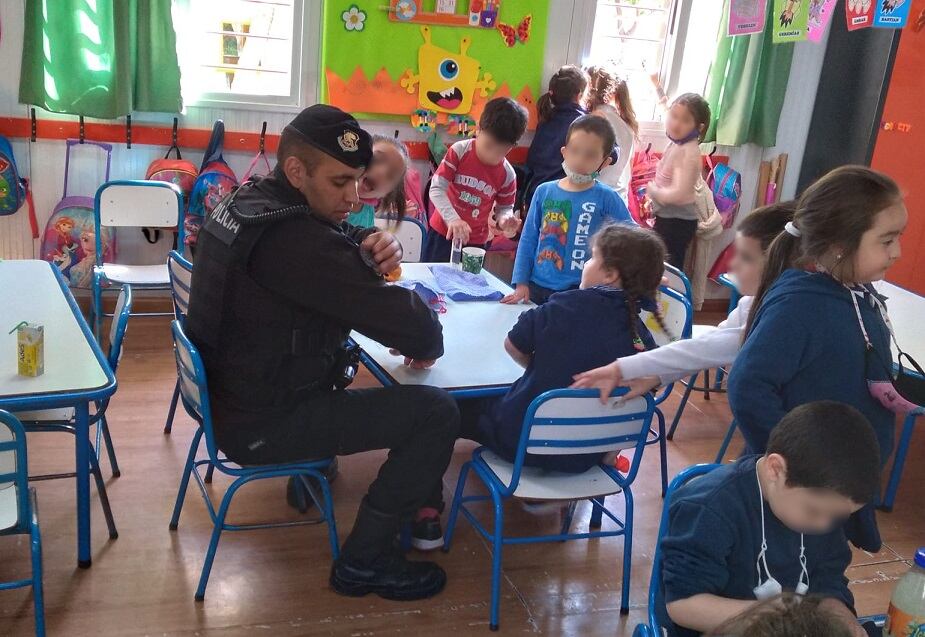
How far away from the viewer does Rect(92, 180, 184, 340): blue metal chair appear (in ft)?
13.0

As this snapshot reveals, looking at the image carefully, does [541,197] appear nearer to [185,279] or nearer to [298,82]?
[185,279]

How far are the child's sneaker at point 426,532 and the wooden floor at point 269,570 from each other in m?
0.07

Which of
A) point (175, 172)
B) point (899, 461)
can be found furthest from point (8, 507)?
point (899, 461)

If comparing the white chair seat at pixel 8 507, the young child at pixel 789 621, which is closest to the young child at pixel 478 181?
the white chair seat at pixel 8 507

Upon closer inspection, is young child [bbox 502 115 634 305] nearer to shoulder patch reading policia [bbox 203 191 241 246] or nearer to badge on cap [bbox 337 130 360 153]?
badge on cap [bbox 337 130 360 153]

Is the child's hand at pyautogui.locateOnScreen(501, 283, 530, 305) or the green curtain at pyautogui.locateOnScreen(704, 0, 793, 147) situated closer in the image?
the child's hand at pyautogui.locateOnScreen(501, 283, 530, 305)

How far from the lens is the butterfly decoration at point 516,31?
16.1 ft

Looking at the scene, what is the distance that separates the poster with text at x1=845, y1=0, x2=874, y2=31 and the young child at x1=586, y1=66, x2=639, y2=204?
4.54 ft

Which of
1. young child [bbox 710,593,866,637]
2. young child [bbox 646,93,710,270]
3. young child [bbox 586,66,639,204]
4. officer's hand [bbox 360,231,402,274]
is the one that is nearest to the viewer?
young child [bbox 710,593,866,637]

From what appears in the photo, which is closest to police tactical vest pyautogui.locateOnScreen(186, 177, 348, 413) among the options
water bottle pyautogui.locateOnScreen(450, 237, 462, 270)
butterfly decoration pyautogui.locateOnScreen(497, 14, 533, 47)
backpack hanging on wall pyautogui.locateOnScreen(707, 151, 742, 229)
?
water bottle pyautogui.locateOnScreen(450, 237, 462, 270)

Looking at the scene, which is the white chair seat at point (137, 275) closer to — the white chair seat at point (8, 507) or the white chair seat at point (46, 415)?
the white chair seat at point (46, 415)

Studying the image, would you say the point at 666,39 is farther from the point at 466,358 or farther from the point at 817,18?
the point at 466,358

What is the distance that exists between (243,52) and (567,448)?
3.25 m

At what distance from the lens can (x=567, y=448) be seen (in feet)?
Answer: 7.59
